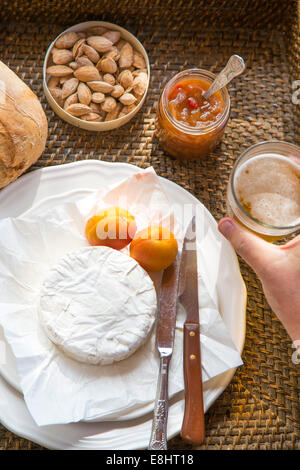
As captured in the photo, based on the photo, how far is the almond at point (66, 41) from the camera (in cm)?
105

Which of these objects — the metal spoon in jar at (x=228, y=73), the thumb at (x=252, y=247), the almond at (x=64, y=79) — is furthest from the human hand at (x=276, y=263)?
the almond at (x=64, y=79)

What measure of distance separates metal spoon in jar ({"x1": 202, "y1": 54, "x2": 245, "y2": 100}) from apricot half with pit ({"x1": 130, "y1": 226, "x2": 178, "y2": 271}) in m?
0.31

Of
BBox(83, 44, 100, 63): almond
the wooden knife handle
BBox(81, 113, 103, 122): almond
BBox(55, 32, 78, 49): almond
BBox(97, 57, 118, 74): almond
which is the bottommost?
the wooden knife handle

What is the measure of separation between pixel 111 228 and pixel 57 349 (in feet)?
0.83

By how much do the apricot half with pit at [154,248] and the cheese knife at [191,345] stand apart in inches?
1.6

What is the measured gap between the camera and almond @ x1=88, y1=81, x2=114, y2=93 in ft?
3.40

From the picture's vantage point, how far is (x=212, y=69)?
1.14 m

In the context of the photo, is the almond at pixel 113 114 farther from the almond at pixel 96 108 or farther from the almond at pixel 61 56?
the almond at pixel 61 56

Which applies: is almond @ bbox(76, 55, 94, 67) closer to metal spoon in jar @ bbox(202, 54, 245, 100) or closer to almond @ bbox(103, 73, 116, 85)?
almond @ bbox(103, 73, 116, 85)

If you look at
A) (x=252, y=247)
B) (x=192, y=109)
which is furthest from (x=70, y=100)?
(x=252, y=247)

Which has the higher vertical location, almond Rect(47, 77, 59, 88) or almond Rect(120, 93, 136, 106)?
almond Rect(47, 77, 59, 88)
